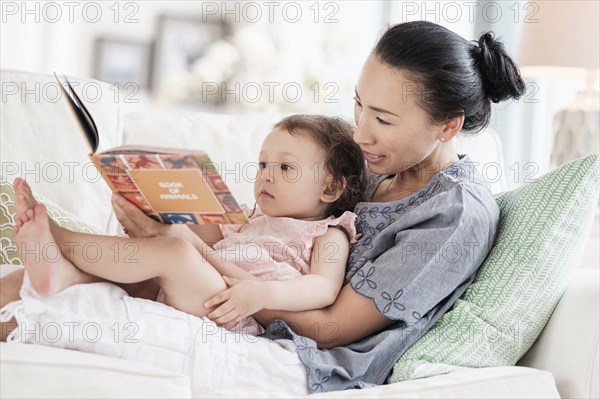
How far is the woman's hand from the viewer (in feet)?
4.42

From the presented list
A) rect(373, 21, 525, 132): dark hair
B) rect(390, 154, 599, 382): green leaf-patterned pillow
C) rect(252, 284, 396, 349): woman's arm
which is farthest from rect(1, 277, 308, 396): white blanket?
rect(373, 21, 525, 132): dark hair

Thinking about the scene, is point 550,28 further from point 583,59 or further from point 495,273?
point 495,273

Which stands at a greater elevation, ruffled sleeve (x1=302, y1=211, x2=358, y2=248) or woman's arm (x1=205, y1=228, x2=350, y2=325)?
ruffled sleeve (x1=302, y1=211, x2=358, y2=248)

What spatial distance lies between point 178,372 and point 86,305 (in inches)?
7.0

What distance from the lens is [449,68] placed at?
5.04ft

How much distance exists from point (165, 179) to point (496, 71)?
0.73 metres

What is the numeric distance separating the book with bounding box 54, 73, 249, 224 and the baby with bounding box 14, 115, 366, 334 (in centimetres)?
7

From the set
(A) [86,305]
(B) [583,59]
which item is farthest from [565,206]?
(B) [583,59]

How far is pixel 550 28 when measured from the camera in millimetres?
2455

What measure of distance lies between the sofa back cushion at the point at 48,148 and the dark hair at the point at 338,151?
53 centimetres

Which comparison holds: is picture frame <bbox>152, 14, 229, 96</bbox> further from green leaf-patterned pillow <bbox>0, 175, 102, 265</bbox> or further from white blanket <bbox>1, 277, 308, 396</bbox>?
white blanket <bbox>1, 277, 308, 396</bbox>

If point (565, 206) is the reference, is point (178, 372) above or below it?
below

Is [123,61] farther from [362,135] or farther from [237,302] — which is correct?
[237,302]

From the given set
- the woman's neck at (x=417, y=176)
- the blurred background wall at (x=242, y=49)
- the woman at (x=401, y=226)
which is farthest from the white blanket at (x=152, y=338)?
the blurred background wall at (x=242, y=49)
